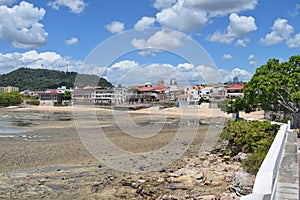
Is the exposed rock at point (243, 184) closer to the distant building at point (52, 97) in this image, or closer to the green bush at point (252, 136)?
the green bush at point (252, 136)

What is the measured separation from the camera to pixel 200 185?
1000 centimetres

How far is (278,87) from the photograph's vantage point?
15633 millimetres

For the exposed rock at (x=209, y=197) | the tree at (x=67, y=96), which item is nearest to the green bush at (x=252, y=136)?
the exposed rock at (x=209, y=197)

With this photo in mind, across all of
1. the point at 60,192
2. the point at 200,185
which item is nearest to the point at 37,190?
the point at 60,192

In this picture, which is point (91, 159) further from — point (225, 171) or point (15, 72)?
point (15, 72)

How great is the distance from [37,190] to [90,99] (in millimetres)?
71496

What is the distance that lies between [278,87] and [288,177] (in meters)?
10.1

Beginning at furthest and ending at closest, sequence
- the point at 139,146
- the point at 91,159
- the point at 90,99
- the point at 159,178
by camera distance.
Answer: the point at 90,99 → the point at 139,146 → the point at 91,159 → the point at 159,178

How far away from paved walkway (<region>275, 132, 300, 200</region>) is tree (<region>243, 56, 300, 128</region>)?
694 centimetres

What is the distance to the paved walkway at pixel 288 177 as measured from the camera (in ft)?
18.7

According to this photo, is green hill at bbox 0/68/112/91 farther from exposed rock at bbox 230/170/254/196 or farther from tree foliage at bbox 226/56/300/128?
exposed rock at bbox 230/170/254/196

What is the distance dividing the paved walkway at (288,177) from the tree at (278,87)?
22.8 ft

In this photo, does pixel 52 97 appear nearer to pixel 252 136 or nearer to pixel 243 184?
pixel 252 136

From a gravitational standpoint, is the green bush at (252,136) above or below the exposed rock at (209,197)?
above
